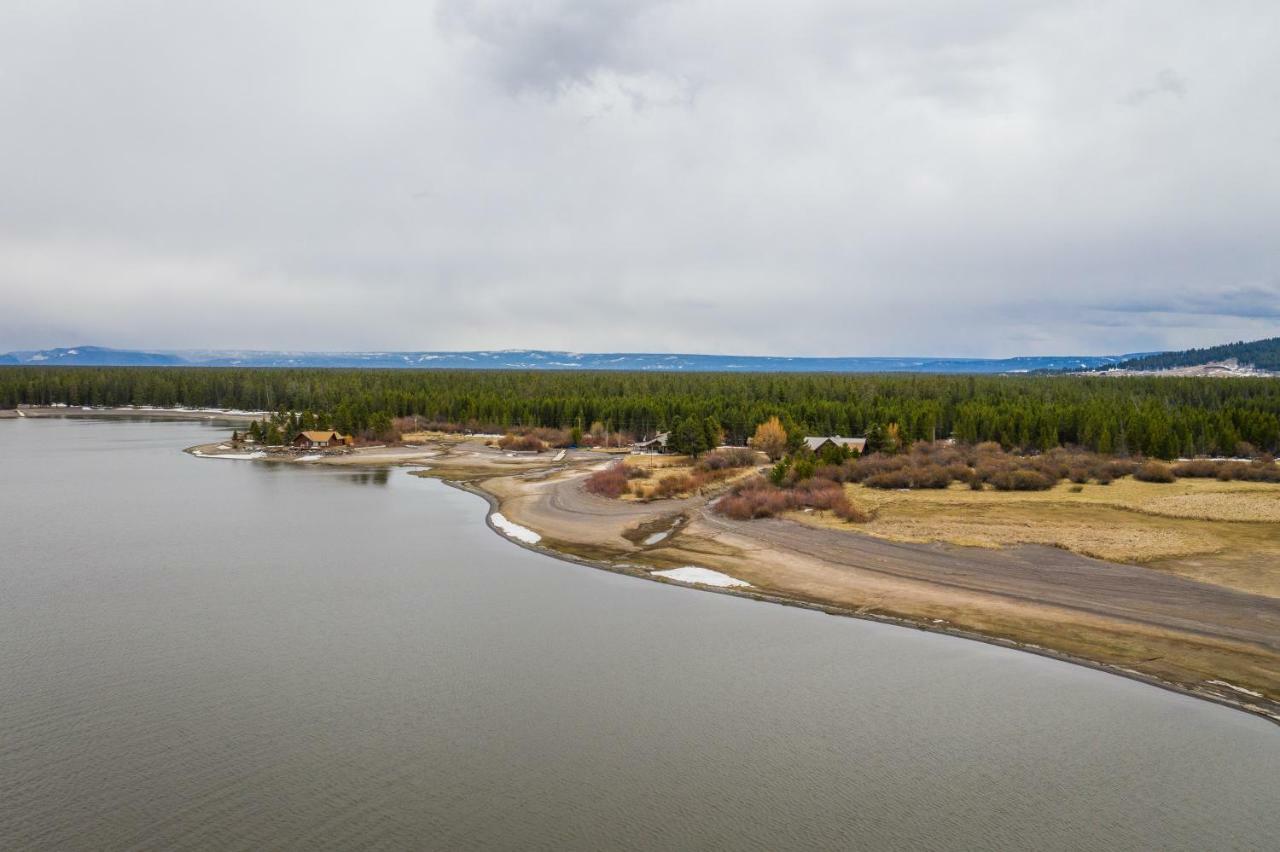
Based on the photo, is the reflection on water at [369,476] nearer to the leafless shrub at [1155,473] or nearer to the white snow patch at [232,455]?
the white snow patch at [232,455]

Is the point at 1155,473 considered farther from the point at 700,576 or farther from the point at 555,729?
the point at 555,729

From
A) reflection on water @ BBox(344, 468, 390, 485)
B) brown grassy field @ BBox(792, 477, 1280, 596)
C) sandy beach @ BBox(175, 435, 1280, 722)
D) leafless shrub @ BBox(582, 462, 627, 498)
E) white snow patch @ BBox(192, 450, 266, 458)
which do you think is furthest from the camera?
white snow patch @ BBox(192, 450, 266, 458)

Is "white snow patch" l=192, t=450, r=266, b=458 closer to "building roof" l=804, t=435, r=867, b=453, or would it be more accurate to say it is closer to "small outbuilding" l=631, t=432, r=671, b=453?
"small outbuilding" l=631, t=432, r=671, b=453

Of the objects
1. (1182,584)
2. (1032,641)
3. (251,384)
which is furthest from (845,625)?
(251,384)

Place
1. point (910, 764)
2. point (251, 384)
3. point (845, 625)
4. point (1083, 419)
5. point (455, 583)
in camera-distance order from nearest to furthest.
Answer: point (910, 764) → point (845, 625) → point (455, 583) → point (1083, 419) → point (251, 384)

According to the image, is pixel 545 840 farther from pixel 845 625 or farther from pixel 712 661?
pixel 845 625

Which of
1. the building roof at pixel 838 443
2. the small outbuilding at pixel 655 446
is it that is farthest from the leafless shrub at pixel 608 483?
the building roof at pixel 838 443

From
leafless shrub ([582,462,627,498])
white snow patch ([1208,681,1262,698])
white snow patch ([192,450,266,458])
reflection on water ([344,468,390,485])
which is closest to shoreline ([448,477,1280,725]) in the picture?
white snow patch ([1208,681,1262,698])
